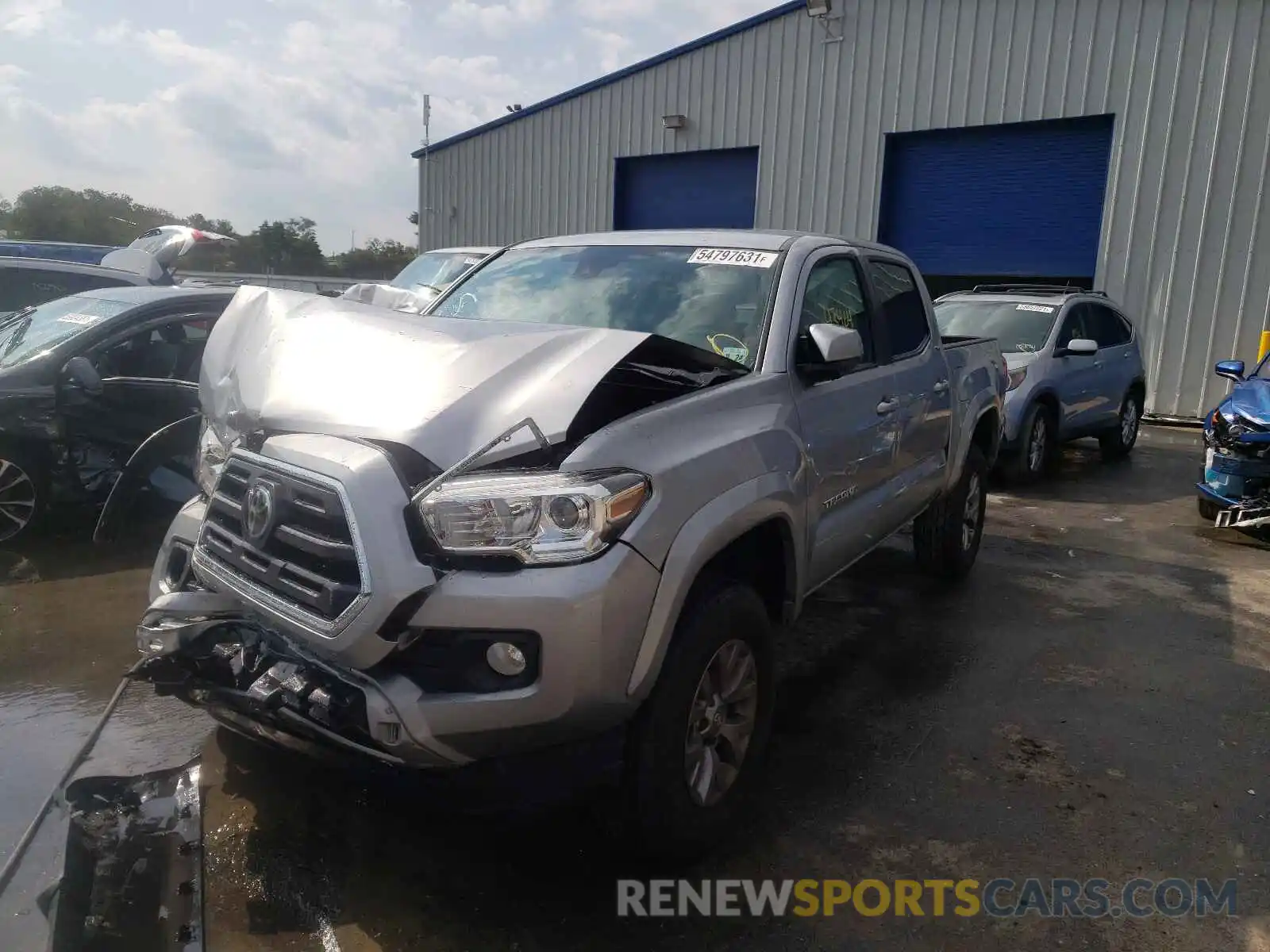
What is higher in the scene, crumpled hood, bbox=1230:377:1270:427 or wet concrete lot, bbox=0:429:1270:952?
crumpled hood, bbox=1230:377:1270:427

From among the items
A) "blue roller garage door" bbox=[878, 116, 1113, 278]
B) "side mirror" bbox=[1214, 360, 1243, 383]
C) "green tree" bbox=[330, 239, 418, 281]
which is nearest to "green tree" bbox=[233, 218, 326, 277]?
"green tree" bbox=[330, 239, 418, 281]

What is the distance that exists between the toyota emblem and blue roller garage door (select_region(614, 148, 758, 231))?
590 inches

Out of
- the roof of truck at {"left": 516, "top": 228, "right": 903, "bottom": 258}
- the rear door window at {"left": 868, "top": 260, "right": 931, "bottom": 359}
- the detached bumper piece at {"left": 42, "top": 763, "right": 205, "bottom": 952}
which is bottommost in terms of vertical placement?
the detached bumper piece at {"left": 42, "top": 763, "right": 205, "bottom": 952}

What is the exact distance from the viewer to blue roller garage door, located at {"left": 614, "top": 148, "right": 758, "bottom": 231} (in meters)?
17.0

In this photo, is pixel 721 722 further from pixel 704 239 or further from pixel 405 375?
pixel 704 239

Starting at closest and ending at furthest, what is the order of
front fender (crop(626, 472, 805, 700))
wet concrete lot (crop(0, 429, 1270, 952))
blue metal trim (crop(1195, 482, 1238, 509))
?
1. front fender (crop(626, 472, 805, 700))
2. wet concrete lot (crop(0, 429, 1270, 952))
3. blue metal trim (crop(1195, 482, 1238, 509))

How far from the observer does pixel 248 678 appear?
2.49 meters

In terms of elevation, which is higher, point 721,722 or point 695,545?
point 695,545

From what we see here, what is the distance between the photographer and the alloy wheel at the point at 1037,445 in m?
8.97

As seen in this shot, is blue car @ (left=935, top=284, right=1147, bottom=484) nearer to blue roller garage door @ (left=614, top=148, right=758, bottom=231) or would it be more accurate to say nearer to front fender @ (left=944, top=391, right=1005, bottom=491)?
front fender @ (left=944, top=391, right=1005, bottom=491)

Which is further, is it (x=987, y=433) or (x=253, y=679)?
(x=987, y=433)

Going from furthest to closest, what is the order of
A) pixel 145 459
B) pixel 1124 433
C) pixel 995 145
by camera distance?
pixel 995 145 → pixel 1124 433 → pixel 145 459

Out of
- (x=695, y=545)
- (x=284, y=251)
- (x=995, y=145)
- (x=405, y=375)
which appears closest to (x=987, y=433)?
(x=695, y=545)

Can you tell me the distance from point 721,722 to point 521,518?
40.5 inches
